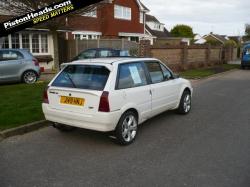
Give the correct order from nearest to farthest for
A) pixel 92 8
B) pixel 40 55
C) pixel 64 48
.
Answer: pixel 92 8 < pixel 40 55 < pixel 64 48

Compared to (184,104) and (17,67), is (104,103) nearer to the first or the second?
(184,104)

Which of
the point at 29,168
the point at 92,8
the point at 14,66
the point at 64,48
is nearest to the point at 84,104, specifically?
the point at 29,168

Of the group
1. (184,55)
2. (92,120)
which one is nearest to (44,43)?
(184,55)

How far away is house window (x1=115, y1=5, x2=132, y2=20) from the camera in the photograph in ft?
101

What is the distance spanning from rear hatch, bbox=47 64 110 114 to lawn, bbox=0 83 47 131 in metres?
1.32

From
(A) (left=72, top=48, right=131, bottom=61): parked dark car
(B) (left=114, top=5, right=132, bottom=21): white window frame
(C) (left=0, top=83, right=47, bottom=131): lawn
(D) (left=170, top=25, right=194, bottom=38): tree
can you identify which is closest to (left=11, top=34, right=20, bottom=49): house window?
(A) (left=72, top=48, right=131, bottom=61): parked dark car

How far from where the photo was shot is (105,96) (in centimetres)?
518

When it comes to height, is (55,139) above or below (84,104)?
below

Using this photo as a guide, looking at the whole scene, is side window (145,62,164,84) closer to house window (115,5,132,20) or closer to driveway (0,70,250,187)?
driveway (0,70,250,187)

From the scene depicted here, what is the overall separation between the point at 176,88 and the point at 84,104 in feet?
9.52

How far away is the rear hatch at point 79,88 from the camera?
→ 17.4 feet

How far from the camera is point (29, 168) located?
4.62 metres

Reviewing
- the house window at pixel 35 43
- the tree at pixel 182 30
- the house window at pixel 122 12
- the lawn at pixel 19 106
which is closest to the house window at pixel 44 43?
the house window at pixel 35 43

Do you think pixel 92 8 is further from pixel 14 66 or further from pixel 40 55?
pixel 40 55
